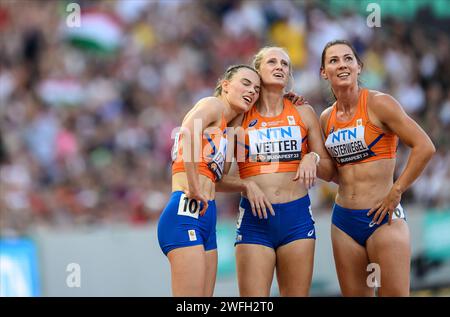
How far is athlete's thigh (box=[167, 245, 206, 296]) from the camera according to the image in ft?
22.2

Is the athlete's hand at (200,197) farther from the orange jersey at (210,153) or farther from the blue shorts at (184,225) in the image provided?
the orange jersey at (210,153)

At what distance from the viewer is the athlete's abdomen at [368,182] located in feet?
24.4

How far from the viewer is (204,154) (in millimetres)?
7141

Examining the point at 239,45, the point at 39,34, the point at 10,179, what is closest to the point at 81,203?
the point at 10,179

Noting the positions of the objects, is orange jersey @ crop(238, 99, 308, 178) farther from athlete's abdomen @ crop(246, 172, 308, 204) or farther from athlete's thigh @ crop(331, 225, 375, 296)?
athlete's thigh @ crop(331, 225, 375, 296)

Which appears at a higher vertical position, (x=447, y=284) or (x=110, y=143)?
(x=110, y=143)

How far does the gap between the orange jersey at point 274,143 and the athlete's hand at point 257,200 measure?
0.60 ft

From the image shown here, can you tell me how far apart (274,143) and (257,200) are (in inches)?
21.6

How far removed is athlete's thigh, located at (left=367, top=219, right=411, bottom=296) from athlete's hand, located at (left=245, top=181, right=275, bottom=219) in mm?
971

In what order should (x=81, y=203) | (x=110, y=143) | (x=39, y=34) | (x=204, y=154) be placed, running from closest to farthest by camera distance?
(x=204, y=154), (x=81, y=203), (x=110, y=143), (x=39, y=34)

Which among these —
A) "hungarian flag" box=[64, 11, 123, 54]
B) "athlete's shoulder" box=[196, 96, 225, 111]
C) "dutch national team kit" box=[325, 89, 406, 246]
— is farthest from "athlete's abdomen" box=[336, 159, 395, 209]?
"hungarian flag" box=[64, 11, 123, 54]

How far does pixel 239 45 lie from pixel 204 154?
361 inches

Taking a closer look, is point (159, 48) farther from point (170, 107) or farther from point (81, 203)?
point (81, 203)

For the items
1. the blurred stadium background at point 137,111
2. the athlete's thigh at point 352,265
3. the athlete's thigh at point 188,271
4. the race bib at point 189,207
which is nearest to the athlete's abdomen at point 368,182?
the athlete's thigh at point 352,265
